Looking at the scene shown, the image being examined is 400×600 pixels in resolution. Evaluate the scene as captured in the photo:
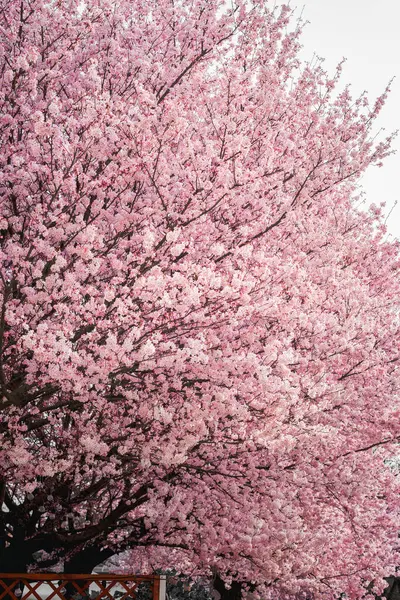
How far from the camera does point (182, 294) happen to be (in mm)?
6984

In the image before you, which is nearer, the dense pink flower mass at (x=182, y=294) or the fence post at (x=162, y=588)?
the dense pink flower mass at (x=182, y=294)

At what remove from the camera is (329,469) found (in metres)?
10.5

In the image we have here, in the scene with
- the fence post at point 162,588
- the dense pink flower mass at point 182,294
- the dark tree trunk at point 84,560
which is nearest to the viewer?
the dense pink flower mass at point 182,294

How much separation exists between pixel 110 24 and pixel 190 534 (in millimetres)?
8790

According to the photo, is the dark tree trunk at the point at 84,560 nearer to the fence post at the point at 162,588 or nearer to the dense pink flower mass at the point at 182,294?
the dense pink flower mass at the point at 182,294

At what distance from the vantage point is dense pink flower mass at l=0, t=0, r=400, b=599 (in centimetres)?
700

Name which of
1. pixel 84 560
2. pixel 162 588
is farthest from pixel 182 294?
pixel 84 560

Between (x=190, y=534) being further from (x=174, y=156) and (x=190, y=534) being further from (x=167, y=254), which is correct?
(x=174, y=156)

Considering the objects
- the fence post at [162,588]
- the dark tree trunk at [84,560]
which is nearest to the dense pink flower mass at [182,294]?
the dark tree trunk at [84,560]

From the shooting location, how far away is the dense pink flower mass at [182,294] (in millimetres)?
7004

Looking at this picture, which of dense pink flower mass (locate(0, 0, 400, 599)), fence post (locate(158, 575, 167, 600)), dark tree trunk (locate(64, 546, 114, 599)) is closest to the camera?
dense pink flower mass (locate(0, 0, 400, 599))

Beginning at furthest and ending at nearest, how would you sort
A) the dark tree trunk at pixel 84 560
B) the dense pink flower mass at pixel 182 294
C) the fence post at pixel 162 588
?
1. the dark tree trunk at pixel 84 560
2. the fence post at pixel 162 588
3. the dense pink flower mass at pixel 182 294

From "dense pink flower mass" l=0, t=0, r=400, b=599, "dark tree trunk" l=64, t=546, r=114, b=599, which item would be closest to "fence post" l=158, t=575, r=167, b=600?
"dense pink flower mass" l=0, t=0, r=400, b=599

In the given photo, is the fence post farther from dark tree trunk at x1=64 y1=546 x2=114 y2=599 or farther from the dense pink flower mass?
dark tree trunk at x1=64 y1=546 x2=114 y2=599
